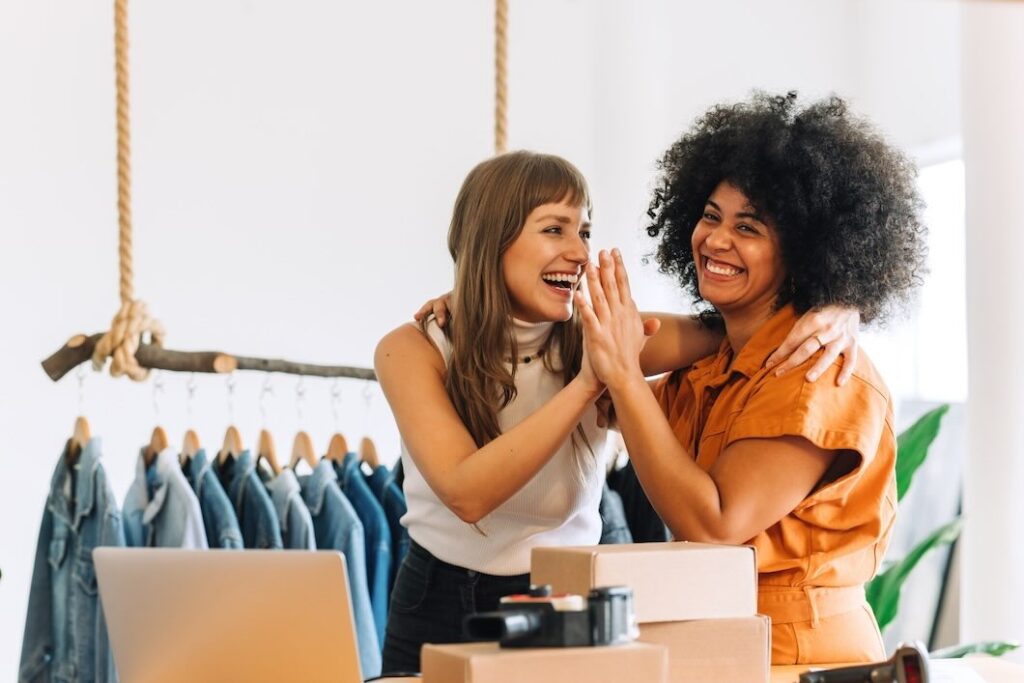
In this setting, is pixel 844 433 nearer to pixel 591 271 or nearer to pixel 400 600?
pixel 591 271

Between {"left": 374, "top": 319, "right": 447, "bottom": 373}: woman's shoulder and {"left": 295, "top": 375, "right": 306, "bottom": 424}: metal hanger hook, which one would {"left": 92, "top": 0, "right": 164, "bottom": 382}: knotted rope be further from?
{"left": 374, "top": 319, "right": 447, "bottom": 373}: woman's shoulder

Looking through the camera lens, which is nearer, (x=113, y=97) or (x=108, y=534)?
(x=108, y=534)

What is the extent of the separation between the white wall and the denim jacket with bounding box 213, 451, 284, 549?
974 millimetres

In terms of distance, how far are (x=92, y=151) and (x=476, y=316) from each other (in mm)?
1970

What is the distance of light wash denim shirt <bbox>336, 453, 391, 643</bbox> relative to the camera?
102 inches

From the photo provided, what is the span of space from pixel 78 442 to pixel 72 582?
0.29 meters

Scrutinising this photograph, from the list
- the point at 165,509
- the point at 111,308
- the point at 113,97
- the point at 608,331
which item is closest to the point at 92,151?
the point at 113,97

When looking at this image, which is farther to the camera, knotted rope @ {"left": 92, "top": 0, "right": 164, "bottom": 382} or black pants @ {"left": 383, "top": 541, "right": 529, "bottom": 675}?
knotted rope @ {"left": 92, "top": 0, "right": 164, "bottom": 382}

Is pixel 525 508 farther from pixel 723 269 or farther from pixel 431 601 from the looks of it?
pixel 723 269

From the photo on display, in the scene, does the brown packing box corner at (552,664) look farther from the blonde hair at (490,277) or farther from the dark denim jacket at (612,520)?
the dark denim jacket at (612,520)

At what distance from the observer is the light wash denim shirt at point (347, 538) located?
2486 millimetres

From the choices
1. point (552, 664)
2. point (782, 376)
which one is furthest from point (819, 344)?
point (552, 664)

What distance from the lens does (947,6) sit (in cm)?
388

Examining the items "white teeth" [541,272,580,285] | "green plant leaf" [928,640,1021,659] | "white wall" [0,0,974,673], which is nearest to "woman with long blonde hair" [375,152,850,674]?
"white teeth" [541,272,580,285]
